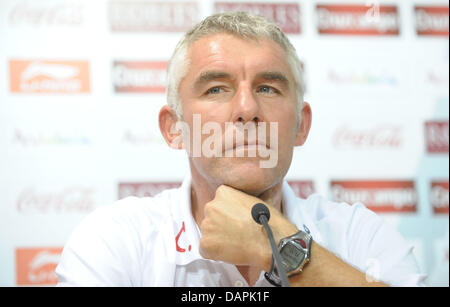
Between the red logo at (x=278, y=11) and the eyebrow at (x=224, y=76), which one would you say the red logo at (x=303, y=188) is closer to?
the red logo at (x=278, y=11)

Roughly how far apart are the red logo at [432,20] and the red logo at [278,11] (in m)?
0.82

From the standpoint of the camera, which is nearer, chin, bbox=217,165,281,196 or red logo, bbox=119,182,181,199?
chin, bbox=217,165,281,196

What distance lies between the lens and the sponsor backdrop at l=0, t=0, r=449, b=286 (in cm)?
256

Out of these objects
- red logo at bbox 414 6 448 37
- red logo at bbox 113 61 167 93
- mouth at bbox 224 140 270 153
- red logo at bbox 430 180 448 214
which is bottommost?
red logo at bbox 430 180 448 214

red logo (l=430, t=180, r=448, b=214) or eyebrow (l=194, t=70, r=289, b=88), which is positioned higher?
eyebrow (l=194, t=70, r=289, b=88)

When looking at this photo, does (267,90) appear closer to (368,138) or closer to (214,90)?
(214,90)

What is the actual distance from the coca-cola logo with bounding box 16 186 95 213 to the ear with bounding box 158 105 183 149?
1.24 meters

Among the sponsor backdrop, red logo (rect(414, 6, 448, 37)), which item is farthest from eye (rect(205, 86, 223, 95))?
red logo (rect(414, 6, 448, 37))

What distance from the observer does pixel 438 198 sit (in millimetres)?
2799

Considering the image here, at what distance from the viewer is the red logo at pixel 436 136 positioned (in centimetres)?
282

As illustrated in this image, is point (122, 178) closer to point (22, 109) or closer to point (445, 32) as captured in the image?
point (22, 109)

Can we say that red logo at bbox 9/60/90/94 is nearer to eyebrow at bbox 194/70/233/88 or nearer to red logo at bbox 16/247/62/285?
red logo at bbox 16/247/62/285
